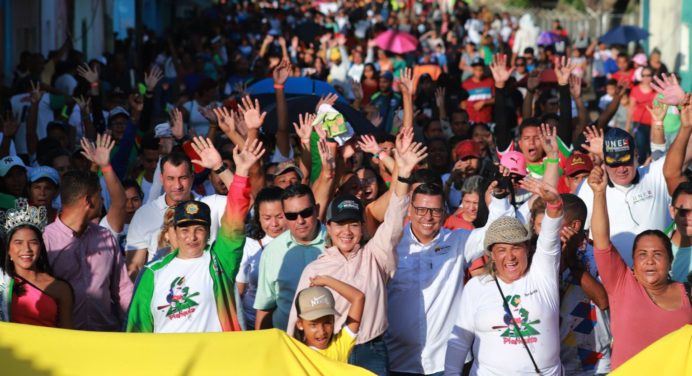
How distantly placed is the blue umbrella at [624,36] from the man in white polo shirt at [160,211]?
1756 cm

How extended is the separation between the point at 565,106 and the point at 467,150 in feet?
3.10

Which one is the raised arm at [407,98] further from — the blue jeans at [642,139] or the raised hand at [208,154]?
the blue jeans at [642,139]

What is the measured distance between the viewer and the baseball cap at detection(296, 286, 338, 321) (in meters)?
7.49

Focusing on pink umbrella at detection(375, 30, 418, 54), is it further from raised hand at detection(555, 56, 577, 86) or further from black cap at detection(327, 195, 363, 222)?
black cap at detection(327, 195, 363, 222)

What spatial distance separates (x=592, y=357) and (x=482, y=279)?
37.3 inches

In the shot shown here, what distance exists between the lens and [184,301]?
7.89m

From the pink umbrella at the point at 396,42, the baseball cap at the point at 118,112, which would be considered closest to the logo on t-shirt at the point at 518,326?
the baseball cap at the point at 118,112

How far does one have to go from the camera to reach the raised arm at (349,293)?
305 inches

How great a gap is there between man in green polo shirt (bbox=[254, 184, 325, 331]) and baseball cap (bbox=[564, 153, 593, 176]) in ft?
8.30

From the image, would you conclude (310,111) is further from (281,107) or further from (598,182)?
(598,182)

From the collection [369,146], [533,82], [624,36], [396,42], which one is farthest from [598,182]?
[624,36]

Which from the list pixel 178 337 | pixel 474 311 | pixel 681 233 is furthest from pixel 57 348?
pixel 681 233

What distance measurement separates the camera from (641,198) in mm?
9516

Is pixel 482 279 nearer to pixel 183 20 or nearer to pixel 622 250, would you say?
pixel 622 250
